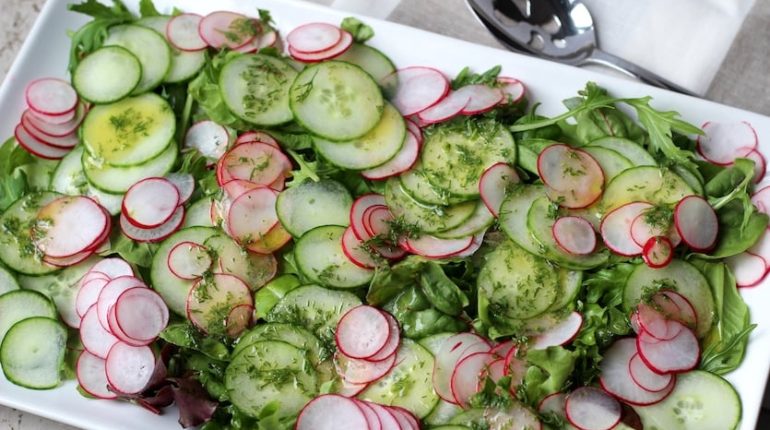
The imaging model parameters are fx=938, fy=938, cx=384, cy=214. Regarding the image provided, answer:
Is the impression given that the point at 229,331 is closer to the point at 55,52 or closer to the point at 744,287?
the point at 55,52

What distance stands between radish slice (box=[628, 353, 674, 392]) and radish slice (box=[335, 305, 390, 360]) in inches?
20.5

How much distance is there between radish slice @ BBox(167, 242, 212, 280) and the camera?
2.11 meters

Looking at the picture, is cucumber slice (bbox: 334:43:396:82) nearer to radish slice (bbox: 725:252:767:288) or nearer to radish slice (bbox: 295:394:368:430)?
radish slice (bbox: 295:394:368:430)

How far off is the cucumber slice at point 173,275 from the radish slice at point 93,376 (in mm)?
201

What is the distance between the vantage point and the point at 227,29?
230 centimetres

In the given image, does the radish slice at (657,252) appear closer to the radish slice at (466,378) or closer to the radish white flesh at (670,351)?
the radish white flesh at (670,351)

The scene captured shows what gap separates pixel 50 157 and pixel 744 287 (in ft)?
5.44

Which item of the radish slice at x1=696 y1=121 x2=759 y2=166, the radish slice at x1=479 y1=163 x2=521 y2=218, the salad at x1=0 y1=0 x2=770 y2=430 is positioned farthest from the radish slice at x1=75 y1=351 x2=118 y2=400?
the radish slice at x1=696 y1=121 x2=759 y2=166

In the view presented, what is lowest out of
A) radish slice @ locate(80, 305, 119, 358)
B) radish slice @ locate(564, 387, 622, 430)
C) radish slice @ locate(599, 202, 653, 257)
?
radish slice @ locate(80, 305, 119, 358)

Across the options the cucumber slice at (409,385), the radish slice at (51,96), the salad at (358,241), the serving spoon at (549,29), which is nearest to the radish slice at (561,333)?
the salad at (358,241)

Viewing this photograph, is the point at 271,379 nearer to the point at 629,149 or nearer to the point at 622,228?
the point at 622,228

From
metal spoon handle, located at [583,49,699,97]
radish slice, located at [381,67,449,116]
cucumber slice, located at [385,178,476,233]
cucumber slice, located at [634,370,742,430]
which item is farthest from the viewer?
metal spoon handle, located at [583,49,699,97]

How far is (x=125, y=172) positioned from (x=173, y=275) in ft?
1.01

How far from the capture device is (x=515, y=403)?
1890 mm
